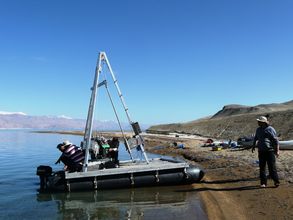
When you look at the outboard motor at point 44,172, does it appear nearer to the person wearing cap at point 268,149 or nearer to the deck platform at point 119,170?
the deck platform at point 119,170

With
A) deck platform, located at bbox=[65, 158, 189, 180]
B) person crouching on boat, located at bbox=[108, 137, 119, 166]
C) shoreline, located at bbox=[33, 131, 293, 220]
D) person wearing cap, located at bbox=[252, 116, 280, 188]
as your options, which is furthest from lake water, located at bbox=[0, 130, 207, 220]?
person crouching on boat, located at bbox=[108, 137, 119, 166]

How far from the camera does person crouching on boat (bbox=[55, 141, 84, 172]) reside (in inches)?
655

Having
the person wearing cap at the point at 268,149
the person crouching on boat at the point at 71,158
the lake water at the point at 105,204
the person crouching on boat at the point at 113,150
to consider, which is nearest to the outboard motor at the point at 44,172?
the lake water at the point at 105,204

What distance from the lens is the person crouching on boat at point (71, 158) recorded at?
16.6 m

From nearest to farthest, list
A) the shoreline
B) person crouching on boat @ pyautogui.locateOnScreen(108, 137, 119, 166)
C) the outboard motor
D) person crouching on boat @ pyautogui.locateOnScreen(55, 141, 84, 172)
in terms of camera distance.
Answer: the shoreline < person crouching on boat @ pyautogui.locateOnScreen(55, 141, 84, 172) < the outboard motor < person crouching on boat @ pyautogui.locateOnScreen(108, 137, 119, 166)

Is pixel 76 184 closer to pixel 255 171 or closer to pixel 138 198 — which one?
pixel 138 198

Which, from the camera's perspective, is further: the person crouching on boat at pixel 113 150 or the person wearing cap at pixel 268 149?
the person crouching on boat at pixel 113 150

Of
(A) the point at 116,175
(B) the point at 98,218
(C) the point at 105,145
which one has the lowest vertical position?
(B) the point at 98,218

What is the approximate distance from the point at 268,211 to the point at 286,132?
46.8m

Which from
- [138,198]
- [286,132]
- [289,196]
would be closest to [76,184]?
[138,198]

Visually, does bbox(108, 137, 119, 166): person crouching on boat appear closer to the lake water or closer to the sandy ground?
the lake water

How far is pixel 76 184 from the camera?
16.2m

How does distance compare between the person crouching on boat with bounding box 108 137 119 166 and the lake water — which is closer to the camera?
the lake water

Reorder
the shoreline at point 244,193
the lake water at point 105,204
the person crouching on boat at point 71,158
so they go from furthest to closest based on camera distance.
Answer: the person crouching on boat at point 71,158 → the lake water at point 105,204 → the shoreline at point 244,193
